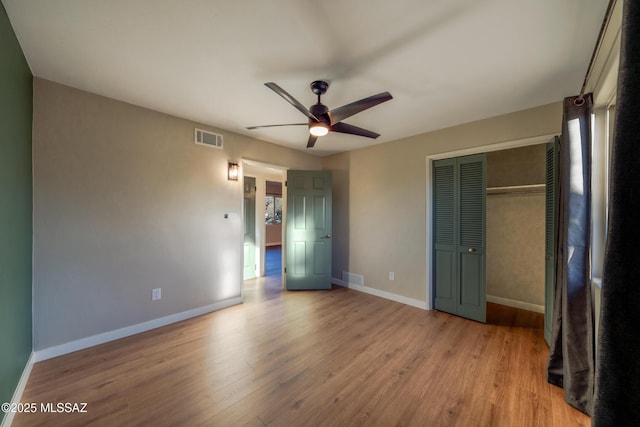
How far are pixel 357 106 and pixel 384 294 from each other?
3.02m

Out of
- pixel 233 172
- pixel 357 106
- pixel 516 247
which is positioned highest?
pixel 357 106

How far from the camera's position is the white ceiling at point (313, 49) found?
1.50 m

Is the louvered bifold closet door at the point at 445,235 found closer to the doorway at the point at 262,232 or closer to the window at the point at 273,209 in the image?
the doorway at the point at 262,232

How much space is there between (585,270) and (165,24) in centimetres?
336

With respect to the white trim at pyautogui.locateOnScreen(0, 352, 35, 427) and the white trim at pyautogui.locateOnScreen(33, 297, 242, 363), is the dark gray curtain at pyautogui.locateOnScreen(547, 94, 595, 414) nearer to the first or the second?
the white trim at pyautogui.locateOnScreen(33, 297, 242, 363)

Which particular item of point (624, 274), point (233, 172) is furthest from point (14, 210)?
point (624, 274)

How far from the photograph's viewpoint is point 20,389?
1820mm

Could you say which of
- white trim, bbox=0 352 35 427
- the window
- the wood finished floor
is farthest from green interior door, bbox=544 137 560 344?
the window

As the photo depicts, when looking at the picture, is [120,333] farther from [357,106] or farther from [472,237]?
[472,237]

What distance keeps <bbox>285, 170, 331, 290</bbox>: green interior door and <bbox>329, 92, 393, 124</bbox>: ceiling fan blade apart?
2.19m

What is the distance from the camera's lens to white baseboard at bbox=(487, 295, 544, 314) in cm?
340

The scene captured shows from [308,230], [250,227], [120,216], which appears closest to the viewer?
[120,216]

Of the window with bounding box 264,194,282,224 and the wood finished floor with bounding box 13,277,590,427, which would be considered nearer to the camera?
the wood finished floor with bounding box 13,277,590,427

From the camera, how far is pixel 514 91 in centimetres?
242
